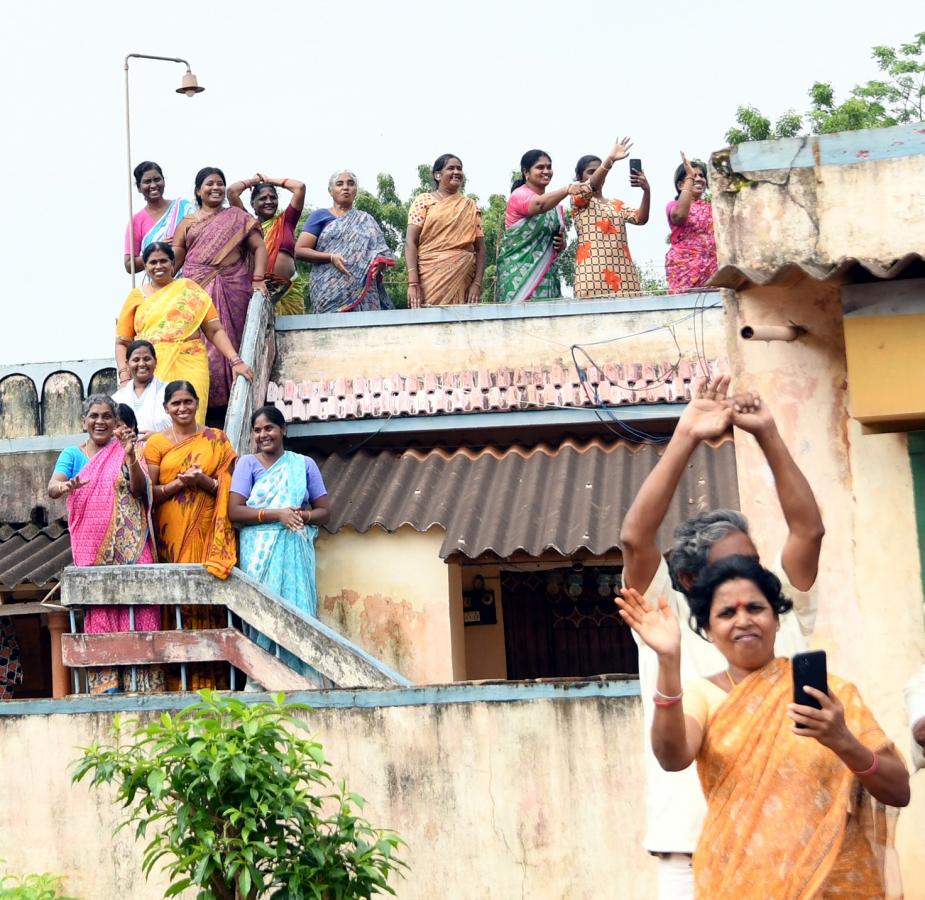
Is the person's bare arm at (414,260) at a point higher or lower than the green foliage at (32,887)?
higher

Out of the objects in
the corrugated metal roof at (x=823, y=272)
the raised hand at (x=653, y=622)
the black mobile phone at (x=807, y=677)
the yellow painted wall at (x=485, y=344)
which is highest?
the yellow painted wall at (x=485, y=344)

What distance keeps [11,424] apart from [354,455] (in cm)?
249

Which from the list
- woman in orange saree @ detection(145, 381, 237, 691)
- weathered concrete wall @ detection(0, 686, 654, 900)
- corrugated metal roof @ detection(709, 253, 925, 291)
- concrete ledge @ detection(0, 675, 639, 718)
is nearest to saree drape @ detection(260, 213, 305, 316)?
woman in orange saree @ detection(145, 381, 237, 691)

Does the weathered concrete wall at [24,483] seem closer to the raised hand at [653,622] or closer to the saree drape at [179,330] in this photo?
the saree drape at [179,330]

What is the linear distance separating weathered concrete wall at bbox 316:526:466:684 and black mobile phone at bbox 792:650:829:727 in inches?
237

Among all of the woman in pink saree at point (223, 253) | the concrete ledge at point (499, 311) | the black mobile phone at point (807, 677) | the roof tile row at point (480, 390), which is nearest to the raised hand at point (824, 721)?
the black mobile phone at point (807, 677)

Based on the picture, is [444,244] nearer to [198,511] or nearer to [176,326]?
[176,326]

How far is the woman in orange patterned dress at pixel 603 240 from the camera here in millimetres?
11211

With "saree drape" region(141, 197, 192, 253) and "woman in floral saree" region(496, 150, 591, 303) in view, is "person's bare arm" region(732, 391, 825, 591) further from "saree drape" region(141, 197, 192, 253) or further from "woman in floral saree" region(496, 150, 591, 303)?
"saree drape" region(141, 197, 192, 253)

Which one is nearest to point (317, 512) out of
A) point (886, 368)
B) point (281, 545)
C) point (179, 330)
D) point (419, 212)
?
point (281, 545)

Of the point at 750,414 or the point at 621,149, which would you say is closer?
→ the point at 750,414

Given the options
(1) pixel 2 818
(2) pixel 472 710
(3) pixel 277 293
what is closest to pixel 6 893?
(1) pixel 2 818

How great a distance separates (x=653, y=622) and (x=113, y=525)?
533 cm

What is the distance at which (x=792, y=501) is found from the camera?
14.9 ft
